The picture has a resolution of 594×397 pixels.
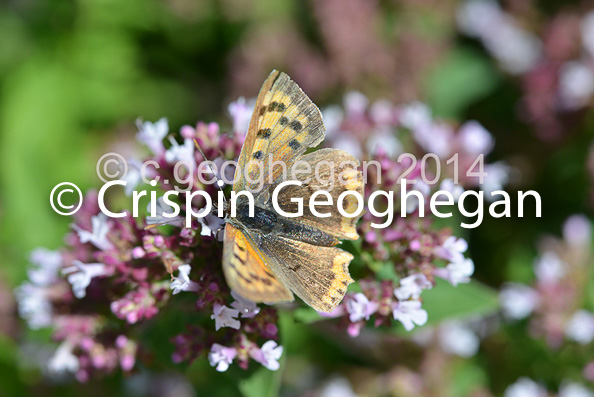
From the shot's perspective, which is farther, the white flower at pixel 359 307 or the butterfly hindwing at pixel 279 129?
the white flower at pixel 359 307

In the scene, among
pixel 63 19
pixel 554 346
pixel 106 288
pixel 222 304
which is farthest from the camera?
pixel 63 19

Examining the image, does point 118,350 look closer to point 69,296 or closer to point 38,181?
point 69,296

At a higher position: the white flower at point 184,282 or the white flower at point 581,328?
the white flower at point 184,282

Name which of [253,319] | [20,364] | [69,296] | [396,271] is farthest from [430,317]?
[20,364]

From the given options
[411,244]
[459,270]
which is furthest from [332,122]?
[459,270]

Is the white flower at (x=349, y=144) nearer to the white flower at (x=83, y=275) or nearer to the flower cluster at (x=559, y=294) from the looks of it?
the flower cluster at (x=559, y=294)

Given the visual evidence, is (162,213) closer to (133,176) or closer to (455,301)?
(133,176)

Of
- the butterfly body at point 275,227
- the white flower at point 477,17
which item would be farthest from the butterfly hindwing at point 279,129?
the white flower at point 477,17
